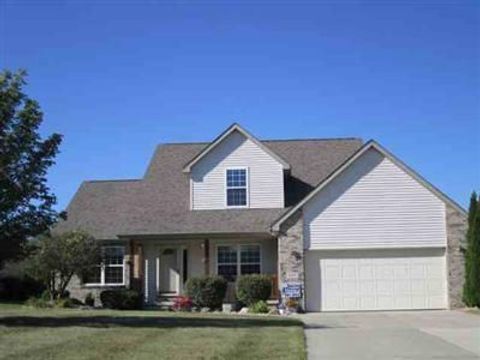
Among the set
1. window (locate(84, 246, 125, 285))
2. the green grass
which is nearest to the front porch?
window (locate(84, 246, 125, 285))

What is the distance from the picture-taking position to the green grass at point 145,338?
1447 cm

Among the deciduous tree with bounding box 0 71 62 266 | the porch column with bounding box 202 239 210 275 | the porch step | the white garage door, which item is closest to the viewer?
the deciduous tree with bounding box 0 71 62 266

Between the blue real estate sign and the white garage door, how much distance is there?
73cm

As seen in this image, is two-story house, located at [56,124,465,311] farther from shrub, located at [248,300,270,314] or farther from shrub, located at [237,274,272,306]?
shrub, located at [248,300,270,314]

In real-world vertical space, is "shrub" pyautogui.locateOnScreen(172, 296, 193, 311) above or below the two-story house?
below

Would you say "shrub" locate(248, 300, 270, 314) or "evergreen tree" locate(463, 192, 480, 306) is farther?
"shrub" locate(248, 300, 270, 314)

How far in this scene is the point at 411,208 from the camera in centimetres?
3000

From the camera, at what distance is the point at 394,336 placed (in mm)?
18672

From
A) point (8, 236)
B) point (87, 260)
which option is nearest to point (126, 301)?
point (87, 260)

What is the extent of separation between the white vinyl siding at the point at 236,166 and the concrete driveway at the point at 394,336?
798 cm

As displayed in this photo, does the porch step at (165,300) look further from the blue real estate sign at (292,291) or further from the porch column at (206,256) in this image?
the blue real estate sign at (292,291)

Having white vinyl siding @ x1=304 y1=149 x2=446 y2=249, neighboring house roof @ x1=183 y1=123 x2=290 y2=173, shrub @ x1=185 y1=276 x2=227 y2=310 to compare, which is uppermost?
neighboring house roof @ x1=183 y1=123 x2=290 y2=173

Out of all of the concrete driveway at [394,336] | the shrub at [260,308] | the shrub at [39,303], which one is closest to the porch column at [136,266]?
the shrub at [39,303]

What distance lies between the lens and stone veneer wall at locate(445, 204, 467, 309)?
29.2 metres
